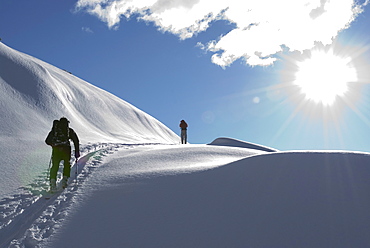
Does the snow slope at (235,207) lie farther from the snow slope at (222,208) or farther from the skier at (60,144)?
the skier at (60,144)

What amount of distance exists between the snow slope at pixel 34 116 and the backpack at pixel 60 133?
4.44ft

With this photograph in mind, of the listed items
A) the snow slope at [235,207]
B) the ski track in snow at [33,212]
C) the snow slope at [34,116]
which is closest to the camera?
the snow slope at [235,207]

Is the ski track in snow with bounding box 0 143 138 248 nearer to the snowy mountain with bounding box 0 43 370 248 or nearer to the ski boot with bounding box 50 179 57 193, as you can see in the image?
the snowy mountain with bounding box 0 43 370 248

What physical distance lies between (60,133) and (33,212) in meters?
2.31

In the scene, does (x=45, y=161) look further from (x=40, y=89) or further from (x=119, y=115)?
(x=119, y=115)

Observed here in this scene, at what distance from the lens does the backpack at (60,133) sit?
22.8 feet

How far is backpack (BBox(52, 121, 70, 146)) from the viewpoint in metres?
6.95

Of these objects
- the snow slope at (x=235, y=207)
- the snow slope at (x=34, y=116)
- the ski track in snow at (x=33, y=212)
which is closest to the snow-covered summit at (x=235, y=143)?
the snow slope at (x=34, y=116)

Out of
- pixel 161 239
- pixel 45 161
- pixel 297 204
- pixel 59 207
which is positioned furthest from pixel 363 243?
pixel 45 161

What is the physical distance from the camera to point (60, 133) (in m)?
7.04

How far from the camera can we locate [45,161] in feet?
30.2

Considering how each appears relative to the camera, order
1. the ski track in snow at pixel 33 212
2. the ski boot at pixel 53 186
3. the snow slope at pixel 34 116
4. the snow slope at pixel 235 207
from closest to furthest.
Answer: the snow slope at pixel 235 207 < the ski track in snow at pixel 33 212 < the ski boot at pixel 53 186 < the snow slope at pixel 34 116

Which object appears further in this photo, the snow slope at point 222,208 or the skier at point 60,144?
the skier at point 60,144

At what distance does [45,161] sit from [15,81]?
51.1 ft
